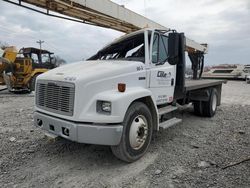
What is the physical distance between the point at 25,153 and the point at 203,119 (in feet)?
16.9

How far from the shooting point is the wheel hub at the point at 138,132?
369 centimetres

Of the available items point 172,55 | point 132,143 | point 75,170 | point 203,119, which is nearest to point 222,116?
point 203,119

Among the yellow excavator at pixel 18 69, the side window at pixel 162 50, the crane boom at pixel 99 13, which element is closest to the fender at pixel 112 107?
the side window at pixel 162 50

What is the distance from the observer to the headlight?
3.34 meters

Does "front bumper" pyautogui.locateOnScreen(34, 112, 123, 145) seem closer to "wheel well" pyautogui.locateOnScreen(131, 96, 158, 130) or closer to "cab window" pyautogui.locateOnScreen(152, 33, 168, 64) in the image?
"wheel well" pyautogui.locateOnScreen(131, 96, 158, 130)

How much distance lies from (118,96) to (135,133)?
0.75 metres

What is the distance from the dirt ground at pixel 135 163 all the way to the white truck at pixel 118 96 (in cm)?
42

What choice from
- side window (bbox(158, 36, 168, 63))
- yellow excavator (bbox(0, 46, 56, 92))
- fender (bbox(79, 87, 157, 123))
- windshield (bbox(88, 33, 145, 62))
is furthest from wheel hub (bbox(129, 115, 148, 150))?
yellow excavator (bbox(0, 46, 56, 92))

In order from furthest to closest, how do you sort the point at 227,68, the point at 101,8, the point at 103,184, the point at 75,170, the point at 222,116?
the point at 227,68 < the point at 222,116 < the point at 101,8 < the point at 75,170 < the point at 103,184

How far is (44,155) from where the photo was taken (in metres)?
4.14

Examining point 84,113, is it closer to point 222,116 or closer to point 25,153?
point 25,153

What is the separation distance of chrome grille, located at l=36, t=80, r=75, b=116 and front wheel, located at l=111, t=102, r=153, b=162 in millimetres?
888

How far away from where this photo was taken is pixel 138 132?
3.82 meters

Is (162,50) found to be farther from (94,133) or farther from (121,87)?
(94,133)
